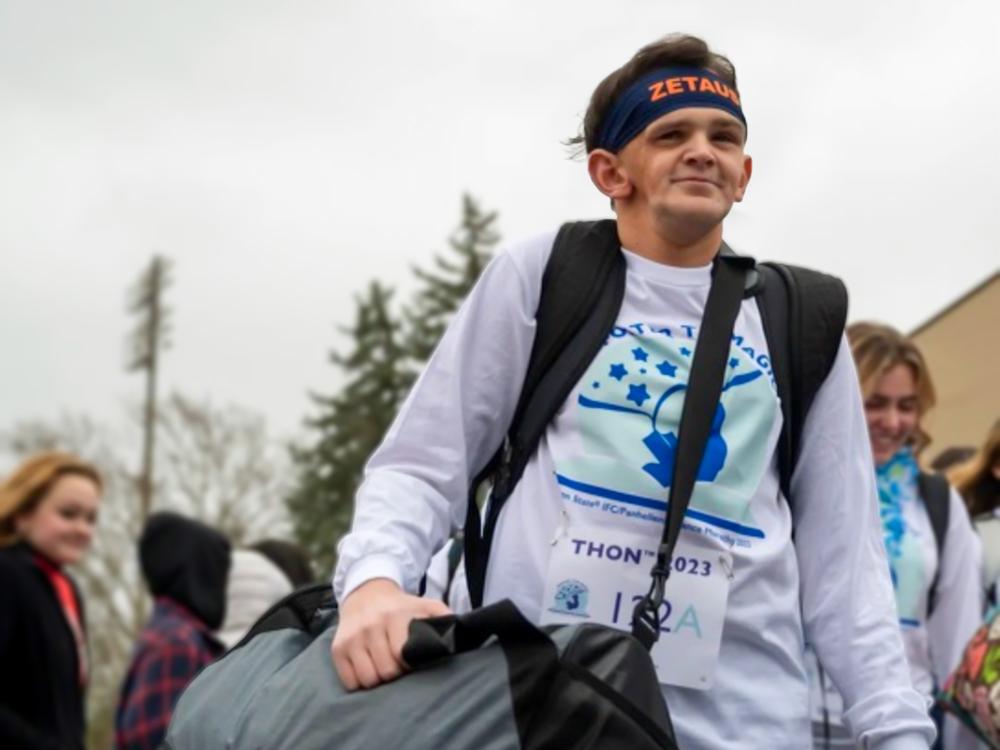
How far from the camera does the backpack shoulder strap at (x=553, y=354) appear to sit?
8.54 feet

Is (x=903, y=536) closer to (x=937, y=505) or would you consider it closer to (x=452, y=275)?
(x=937, y=505)

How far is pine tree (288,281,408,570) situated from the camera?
45344 mm

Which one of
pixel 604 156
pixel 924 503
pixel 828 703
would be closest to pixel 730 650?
pixel 604 156

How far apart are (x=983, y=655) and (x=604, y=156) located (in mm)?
2313

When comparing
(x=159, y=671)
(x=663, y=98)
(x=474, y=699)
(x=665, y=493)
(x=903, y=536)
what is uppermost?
(x=663, y=98)

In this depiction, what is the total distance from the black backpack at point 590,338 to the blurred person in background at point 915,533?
88.4 inches

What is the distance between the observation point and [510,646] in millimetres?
2150

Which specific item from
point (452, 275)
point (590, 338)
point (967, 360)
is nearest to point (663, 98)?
point (590, 338)

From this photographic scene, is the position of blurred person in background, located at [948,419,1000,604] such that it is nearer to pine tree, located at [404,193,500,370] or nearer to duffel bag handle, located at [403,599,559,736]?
duffel bag handle, located at [403,599,559,736]

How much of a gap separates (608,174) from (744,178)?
0.23 metres

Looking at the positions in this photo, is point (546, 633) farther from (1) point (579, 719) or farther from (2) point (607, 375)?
(2) point (607, 375)

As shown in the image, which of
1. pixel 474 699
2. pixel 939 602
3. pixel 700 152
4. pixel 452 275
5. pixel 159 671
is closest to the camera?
pixel 474 699

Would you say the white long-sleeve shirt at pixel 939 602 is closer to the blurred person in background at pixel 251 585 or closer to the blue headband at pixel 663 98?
the blue headband at pixel 663 98

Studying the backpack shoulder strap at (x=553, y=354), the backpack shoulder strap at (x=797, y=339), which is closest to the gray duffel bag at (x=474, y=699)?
the backpack shoulder strap at (x=553, y=354)
